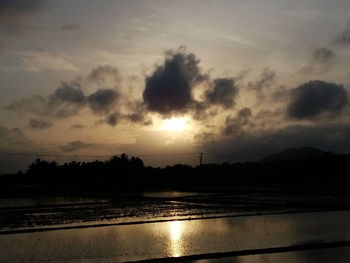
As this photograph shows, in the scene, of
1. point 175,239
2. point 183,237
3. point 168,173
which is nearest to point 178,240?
point 175,239

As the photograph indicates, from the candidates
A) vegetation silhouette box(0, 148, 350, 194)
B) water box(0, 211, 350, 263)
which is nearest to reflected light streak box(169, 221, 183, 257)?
water box(0, 211, 350, 263)

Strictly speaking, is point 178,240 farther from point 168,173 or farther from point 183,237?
point 168,173

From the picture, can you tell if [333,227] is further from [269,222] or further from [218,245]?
[218,245]

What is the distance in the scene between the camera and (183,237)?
1300cm

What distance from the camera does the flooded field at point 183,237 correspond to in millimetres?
10188

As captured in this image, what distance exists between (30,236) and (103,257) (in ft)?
16.1

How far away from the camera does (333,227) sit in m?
14.5

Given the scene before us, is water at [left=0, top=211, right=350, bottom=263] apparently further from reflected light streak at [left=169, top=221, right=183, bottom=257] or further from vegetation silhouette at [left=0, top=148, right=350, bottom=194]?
vegetation silhouette at [left=0, top=148, right=350, bottom=194]

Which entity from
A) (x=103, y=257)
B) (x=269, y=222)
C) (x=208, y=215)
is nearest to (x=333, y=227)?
(x=269, y=222)

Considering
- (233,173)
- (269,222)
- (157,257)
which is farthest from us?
(233,173)

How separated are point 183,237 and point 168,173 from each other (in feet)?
216

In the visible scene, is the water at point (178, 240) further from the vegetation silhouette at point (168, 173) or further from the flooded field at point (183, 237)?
the vegetation silhouette at point (168, 173)

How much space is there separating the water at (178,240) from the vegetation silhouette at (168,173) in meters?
39.0

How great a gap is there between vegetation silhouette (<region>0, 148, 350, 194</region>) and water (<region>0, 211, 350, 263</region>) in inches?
1537
